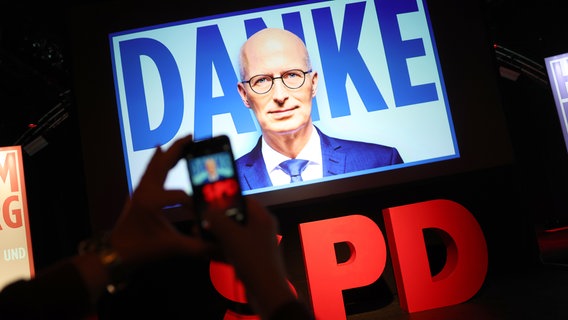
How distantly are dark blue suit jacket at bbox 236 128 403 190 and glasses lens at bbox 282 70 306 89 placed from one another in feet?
1.19

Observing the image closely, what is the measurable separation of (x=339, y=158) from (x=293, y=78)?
657mm

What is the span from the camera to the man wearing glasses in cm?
387

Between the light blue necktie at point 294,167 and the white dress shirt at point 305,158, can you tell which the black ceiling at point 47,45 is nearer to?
the white dress shirt at point 305,158

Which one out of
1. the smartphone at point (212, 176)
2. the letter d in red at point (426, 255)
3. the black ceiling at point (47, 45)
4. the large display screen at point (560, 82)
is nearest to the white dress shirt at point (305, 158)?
the letter d in red at point (426, 255)

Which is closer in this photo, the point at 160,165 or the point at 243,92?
the point at 160,165

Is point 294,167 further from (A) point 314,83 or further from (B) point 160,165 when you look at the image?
(B) point 160,165

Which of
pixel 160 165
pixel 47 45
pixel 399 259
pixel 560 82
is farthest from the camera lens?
pixel 47 45

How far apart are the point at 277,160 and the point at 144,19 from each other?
1.45 metres

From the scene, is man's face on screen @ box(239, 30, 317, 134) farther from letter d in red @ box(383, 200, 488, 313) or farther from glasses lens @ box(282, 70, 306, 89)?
letter d in red @ box(383, 200, 488, 313)

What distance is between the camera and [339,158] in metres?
3.87

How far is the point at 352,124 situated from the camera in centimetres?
388

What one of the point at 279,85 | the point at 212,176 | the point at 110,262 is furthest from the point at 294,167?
the point at 110,262

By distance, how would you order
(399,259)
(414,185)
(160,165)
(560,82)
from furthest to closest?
(560,82) < (414,185) < (399,259) < (160,165)

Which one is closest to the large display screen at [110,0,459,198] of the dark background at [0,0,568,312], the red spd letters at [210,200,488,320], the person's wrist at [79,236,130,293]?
the red spd letters at [210,200,488,320]
